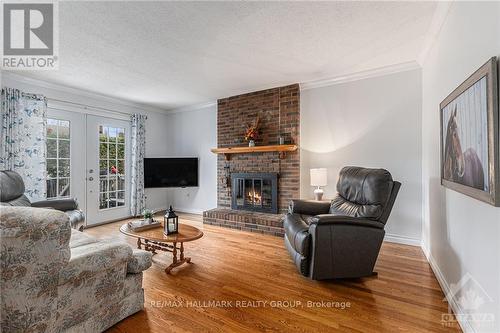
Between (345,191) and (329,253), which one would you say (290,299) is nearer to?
(329,253)

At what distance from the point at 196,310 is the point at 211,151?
343 cm

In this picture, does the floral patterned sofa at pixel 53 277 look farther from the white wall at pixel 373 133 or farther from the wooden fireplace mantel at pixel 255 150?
the white wall at pixel 373 133

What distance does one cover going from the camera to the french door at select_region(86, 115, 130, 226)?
14.5 feet

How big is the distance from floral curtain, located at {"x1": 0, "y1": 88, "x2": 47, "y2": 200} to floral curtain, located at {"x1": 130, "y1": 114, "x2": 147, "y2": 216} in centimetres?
151

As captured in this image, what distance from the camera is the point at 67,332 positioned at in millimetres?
1422

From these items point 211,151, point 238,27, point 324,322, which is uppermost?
point 238,27

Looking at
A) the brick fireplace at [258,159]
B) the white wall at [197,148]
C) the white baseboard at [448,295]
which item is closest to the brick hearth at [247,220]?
the brick fireplace at [258,159]

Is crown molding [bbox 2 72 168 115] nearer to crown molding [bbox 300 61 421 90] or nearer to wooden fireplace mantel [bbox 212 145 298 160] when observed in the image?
wooden fireplace mantel [bbox 212 145 298 160]

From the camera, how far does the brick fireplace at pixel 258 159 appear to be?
4113 mm

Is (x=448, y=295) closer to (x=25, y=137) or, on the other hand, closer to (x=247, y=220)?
(x=247, y=220)

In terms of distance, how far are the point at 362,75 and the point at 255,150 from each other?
2062 millimetres

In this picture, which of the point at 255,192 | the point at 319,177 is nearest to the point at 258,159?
the point at 255,192

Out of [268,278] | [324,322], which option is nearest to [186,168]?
[268,278]

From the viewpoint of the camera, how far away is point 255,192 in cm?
450
